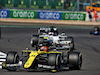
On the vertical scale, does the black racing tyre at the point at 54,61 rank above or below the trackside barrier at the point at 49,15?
above

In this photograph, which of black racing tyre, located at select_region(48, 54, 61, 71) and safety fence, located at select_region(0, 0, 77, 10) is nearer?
black racing tyre, located at select_region(48, 54, 61, 71)

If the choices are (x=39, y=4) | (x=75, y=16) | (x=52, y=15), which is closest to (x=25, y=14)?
(x=52, y=15)

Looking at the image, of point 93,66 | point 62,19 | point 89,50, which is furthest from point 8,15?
point 93,66

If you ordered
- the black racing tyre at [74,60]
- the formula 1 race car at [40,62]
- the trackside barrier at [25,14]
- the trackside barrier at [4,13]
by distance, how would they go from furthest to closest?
the trackside barrier at [25,14] → the trackside barrier at [4,13] → the black racing tyre at [74,60] → the formula 1 race car at [40,62]

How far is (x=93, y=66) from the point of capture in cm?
1373

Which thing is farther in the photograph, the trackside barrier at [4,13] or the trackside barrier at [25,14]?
the trackside barrier at [25,14]

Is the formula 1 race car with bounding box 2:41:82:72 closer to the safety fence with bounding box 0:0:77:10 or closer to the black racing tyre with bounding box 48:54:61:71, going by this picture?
the black racing tyre with bounding box 48:54:61:71

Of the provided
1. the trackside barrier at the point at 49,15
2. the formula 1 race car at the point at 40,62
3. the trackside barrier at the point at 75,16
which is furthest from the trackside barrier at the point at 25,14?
the formula 1 race car at the point at 40,62

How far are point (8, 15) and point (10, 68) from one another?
32.2 m

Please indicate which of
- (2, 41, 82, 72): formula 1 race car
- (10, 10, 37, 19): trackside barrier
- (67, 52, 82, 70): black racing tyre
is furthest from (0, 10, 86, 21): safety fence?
(67, 52, 82, 70): black racing tyre

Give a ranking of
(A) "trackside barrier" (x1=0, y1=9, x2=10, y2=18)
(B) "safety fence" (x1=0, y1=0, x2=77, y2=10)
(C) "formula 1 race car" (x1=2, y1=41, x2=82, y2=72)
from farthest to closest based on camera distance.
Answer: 1. (B) "safety fence" (x1=0, y1=0, x2=77, y2=10)
2. (A) "trackside barrier" (x1=0, y1=9, x2=10, y2=18)
3. (C) "formula 1 race car" (x1=2, y1=41, x2=82, y2=72)

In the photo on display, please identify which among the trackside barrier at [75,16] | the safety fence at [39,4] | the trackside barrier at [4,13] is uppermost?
the safety fence at [39,4]

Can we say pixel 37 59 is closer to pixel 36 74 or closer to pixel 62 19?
pixel 36 74

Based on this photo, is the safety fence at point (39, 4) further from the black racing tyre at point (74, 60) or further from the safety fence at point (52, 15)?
the black racing tyre at point (74, 60)
